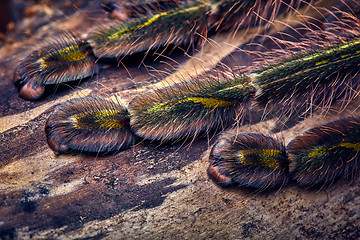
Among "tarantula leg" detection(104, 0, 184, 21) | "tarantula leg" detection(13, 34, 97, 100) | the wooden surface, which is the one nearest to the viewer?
the wooden surface

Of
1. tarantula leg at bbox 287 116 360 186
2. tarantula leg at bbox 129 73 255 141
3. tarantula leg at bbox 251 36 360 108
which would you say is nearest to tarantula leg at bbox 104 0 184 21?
tarantula leg at bbox 129 73 255 141

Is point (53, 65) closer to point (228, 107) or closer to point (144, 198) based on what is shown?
point (144, 198)

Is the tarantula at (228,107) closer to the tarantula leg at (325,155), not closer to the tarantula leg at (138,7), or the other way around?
the tarantula leg at (325,155)

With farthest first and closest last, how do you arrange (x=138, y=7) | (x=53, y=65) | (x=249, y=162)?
(x=138, y=7) < (x=53, y=65) < (x=249, y=162)

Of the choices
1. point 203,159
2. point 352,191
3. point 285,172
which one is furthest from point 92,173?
point 352,191

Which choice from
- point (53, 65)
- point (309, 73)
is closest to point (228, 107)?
point (309, 73)

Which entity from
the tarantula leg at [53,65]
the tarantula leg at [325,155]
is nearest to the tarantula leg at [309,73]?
the tarantula leg at [325,155]

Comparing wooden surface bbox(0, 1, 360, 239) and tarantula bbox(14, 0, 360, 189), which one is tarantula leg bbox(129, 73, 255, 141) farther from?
wooden surface bbox(0, 1, 360, 239)
